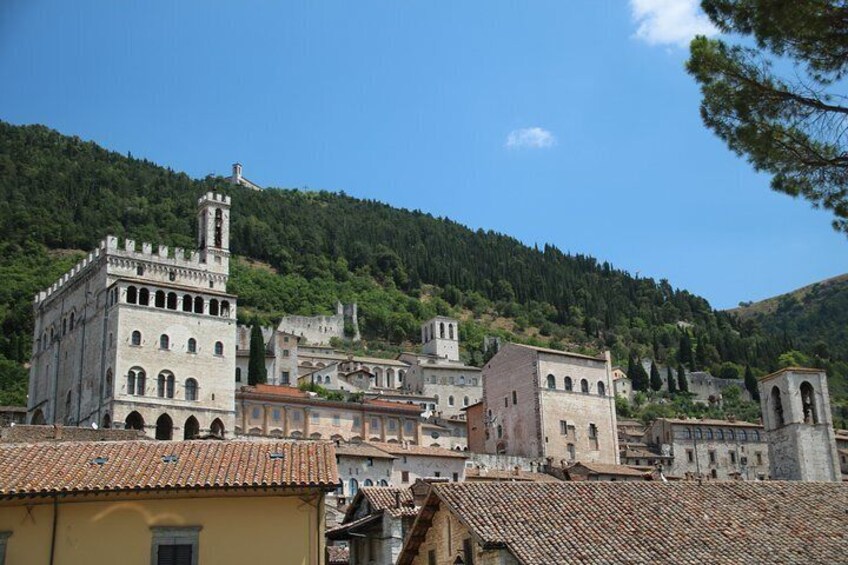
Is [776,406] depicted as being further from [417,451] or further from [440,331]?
[440,331]

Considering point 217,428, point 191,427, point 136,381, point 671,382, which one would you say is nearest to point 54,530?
point 136,381

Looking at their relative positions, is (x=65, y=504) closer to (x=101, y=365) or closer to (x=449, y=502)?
(x=449, y=502)

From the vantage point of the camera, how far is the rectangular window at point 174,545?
776 inches

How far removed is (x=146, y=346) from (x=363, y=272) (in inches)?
4501

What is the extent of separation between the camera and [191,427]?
202ft

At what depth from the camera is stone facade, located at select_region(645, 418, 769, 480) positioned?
280 feet

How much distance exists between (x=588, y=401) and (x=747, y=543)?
53944 mm

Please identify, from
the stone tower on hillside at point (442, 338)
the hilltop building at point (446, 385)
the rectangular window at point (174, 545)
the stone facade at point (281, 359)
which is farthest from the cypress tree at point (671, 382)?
the rectangular window at point (174, 545)

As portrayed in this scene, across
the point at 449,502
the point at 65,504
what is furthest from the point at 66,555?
the point at 449,502

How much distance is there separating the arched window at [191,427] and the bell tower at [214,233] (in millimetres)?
10775

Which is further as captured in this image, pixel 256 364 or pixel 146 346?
pixel 256 364

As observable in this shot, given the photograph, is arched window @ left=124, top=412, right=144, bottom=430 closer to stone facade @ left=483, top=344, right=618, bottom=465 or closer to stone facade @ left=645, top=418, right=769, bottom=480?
stone facade @ left=483, top=344, right=618, bottom=465

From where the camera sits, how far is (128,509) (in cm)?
1995

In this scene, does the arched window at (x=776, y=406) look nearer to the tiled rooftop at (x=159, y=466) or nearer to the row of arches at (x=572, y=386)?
the row of arches at (x=572, y=386)
